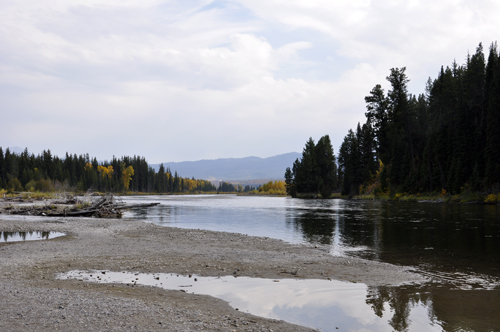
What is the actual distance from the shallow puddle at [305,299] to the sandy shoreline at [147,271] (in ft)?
2.08

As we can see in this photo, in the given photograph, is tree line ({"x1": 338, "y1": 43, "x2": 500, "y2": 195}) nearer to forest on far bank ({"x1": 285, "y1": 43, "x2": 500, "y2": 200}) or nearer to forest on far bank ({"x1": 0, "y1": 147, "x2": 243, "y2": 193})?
forest on far bank ({"x1": 285, "y1": 43, "x2": 500, "y2": 200})

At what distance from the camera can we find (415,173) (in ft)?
256

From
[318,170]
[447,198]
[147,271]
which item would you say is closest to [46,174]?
[318,170]

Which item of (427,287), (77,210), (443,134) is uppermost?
(443,134)

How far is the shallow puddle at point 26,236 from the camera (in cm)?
2155

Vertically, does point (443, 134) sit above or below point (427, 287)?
above

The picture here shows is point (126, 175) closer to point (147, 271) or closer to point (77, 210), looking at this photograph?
point (77, 210)

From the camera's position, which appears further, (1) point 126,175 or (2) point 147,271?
(1) point 126,175

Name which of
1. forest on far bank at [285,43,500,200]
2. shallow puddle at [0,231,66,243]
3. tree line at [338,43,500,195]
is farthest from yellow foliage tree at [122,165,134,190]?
shallow puddle at [0,231,66,243]

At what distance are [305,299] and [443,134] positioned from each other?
→ 249ft

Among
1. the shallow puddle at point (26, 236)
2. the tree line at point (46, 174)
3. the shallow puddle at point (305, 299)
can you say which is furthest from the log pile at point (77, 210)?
the tree line at point (46, 174)

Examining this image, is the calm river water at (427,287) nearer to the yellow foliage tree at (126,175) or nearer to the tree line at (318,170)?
the tree line at (318,170)

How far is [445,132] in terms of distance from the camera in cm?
7406

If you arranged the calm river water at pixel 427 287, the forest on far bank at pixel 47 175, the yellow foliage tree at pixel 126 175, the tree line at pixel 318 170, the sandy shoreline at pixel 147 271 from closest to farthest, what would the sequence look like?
the sandy shoreline at pixel 147 271
the calm river water at pixel 427 287
the forest on far bank at pixel 47 175
the tree line at pixel 318 170
the yellow foliage tree at pixel 126 175
